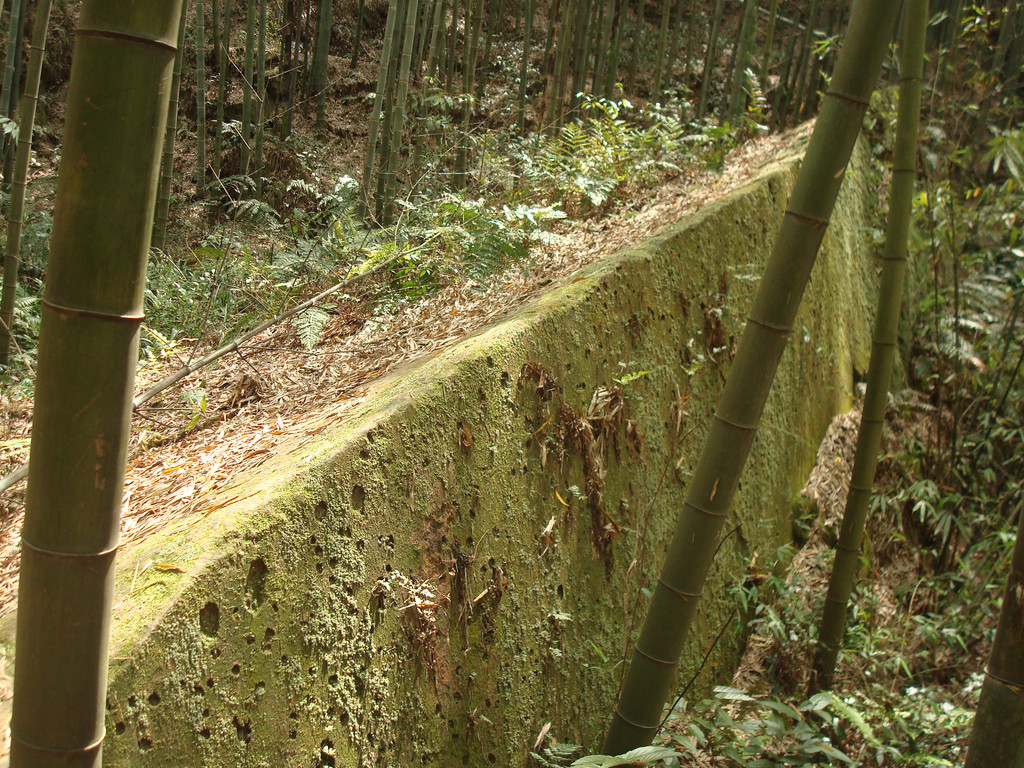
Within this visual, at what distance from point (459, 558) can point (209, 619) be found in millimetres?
755

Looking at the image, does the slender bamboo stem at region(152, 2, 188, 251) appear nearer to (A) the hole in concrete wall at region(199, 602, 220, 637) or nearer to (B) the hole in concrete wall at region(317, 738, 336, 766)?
(A) the hole in concrete wall at region(199, 602, 220, 637)

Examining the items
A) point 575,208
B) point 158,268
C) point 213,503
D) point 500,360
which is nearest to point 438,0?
point 575,208

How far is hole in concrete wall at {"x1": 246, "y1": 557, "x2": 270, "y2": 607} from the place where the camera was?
57.4 inches

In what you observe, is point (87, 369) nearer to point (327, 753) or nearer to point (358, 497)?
point (358, 497)

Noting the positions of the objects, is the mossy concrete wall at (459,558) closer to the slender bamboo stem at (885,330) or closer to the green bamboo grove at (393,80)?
the slender bamboo stem at (885,330)

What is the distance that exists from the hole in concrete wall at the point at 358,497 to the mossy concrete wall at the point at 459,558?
0.03ft

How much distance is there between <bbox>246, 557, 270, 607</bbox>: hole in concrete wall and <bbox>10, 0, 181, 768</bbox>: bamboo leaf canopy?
1.86 ft

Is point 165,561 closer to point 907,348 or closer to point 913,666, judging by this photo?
point 913,666

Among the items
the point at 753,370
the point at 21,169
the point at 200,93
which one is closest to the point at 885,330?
the point at 753,370

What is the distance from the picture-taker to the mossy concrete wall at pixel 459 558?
1.38 metres

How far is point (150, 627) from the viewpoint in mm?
1284

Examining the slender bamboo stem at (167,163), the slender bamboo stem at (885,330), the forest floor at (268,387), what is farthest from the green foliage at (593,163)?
the slender bamboo stem at (167,163)

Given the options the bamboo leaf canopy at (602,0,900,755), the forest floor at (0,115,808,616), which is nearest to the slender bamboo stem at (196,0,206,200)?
the forest floor at (0,115,808,616)

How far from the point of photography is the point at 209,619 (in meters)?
1.38
